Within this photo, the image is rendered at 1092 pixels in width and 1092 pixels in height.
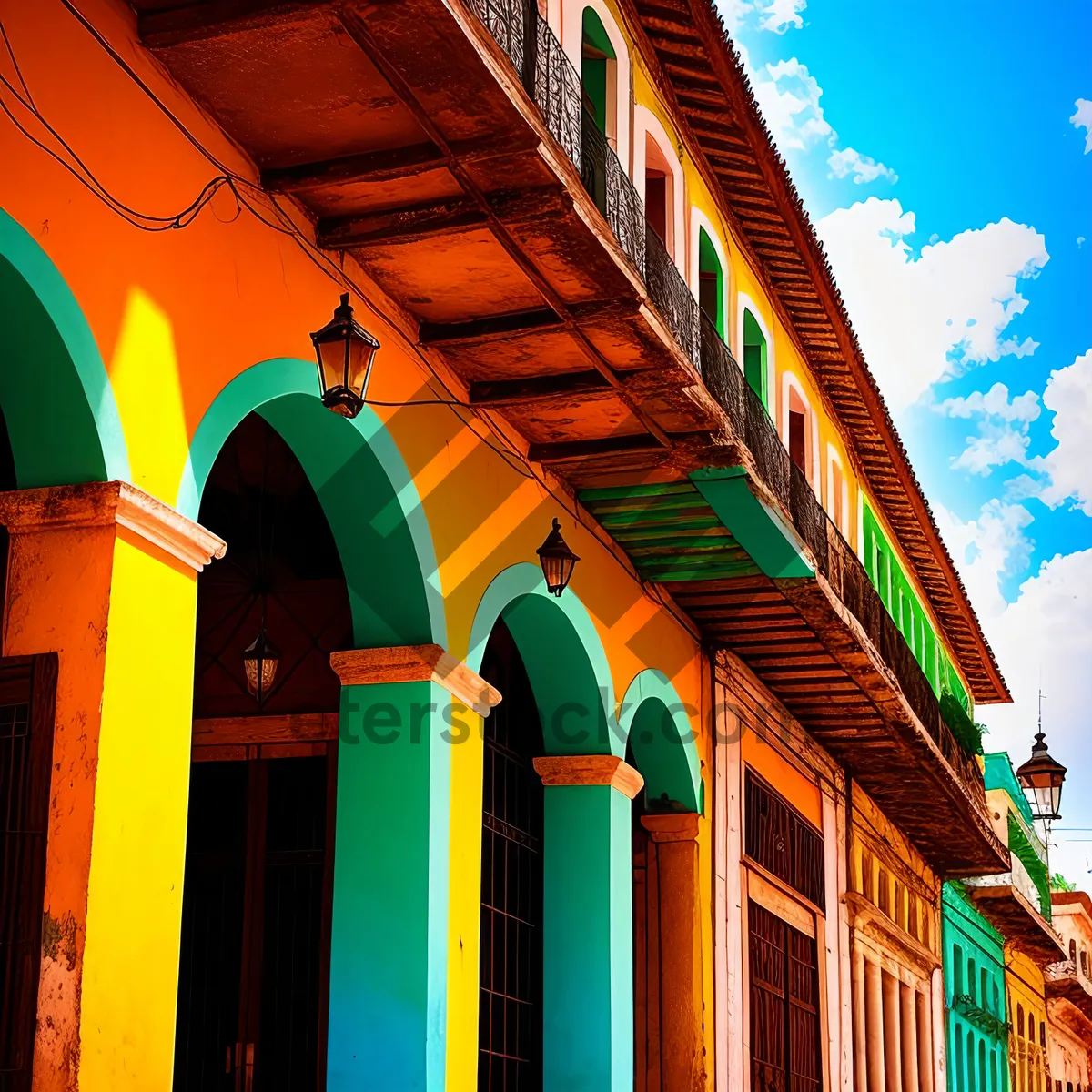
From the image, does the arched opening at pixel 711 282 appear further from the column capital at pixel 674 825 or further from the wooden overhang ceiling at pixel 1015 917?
the wooden overhang ceiling at pixel 1015 917

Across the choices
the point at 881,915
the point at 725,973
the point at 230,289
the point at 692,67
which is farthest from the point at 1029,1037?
the point at 230,289

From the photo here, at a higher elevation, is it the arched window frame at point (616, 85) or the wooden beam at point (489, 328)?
the arched window frame at point (616, 85)

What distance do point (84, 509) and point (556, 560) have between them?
14.1 feet

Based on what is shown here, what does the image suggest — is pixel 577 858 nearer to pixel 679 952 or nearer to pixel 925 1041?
pixel 679 952

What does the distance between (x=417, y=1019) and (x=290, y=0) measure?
4910mm

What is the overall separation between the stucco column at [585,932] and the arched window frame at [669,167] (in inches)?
146

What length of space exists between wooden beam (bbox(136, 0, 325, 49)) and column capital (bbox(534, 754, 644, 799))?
6.04 meters

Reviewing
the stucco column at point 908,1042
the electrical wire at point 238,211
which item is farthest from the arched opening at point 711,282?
the stucco column at point 908,1042

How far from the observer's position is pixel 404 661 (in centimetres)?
909

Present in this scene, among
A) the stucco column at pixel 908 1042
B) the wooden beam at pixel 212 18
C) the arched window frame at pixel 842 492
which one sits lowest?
the stucco column at pixel 908 1042

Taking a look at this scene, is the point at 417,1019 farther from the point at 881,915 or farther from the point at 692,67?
the point at 881,915

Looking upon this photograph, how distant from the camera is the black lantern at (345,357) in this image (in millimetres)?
7336

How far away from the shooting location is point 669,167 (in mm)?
12500

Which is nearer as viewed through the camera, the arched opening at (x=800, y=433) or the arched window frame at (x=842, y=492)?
the arched opening at (x=800, y=433)
